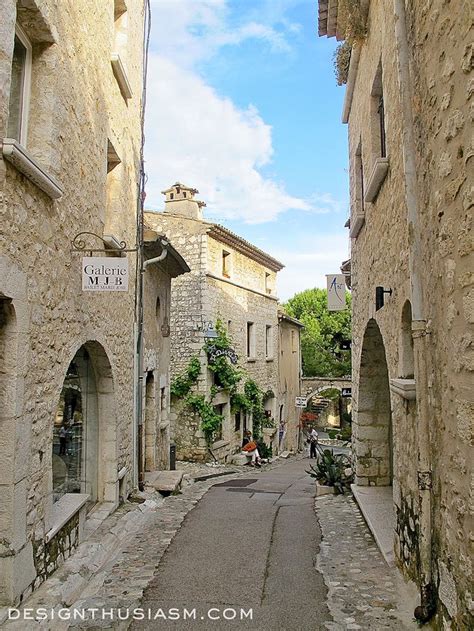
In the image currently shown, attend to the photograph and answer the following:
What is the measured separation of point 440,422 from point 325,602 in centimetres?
181

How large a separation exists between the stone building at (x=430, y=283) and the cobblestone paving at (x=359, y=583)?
23 cm

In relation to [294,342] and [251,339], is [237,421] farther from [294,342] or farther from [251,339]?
[294,342]

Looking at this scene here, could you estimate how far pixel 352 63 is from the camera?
7570 mm

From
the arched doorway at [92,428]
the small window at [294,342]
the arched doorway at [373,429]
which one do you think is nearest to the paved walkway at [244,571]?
the arched doorway at [373,429]

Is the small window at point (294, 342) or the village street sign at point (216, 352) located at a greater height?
the small window at point (294, 342)

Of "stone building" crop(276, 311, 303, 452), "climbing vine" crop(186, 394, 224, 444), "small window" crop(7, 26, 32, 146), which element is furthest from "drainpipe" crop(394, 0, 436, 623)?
"stone building" crop(276, 311, 303, 452)

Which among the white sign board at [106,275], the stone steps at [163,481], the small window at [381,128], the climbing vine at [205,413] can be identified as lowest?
the stone steps at [163,481]

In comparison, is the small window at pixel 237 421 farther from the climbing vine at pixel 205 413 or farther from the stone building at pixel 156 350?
the stone building at pixel 156 350

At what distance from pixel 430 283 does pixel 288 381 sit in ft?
68.8

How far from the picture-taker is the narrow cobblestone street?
12.4ft

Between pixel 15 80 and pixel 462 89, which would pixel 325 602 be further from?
pixel 15 80

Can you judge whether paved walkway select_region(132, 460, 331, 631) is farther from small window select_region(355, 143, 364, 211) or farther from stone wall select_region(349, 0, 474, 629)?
small window select_region(355, 143, 364, 211)

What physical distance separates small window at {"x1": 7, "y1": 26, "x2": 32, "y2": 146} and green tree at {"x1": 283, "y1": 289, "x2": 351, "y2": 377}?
28696 millimetres

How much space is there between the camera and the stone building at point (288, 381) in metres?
22.4
